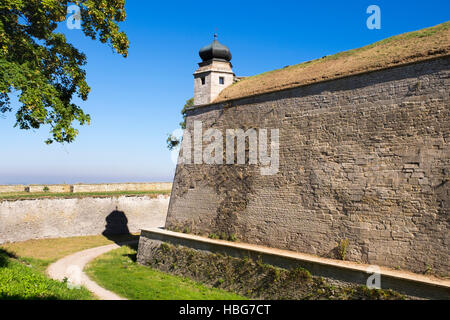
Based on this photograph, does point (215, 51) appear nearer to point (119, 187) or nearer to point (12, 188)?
point (119, 187)

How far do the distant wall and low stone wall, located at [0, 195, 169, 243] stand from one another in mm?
4425

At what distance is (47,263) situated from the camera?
1560 centimetres

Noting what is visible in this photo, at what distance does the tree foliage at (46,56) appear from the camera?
29.3 feet

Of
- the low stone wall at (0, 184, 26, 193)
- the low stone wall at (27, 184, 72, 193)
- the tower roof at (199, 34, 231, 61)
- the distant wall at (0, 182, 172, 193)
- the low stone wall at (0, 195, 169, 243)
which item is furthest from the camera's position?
the low stone wall at (27, 184, 72, 193)

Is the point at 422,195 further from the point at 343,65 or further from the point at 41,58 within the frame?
the point at 41,58

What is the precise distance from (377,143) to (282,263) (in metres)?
4.59

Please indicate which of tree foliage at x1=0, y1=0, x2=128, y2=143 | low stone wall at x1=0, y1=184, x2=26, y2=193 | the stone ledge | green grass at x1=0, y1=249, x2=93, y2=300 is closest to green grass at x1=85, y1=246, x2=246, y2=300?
the stone ledge

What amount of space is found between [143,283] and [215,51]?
10.9m

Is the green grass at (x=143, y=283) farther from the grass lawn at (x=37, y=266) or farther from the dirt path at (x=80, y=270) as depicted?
the grass lawn at (x=37, y=266)

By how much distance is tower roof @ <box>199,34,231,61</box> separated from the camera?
53.2 feet

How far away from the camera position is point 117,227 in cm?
2398

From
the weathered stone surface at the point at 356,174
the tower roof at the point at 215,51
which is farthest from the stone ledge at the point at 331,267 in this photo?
the tower roof at the point at 215,51

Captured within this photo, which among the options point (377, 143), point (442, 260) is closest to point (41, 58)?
point (377, 143)

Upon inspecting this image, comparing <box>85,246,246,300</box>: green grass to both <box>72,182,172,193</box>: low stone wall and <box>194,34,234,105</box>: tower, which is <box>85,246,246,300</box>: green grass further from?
<box>72,182,172,193</box>: low stone wall
